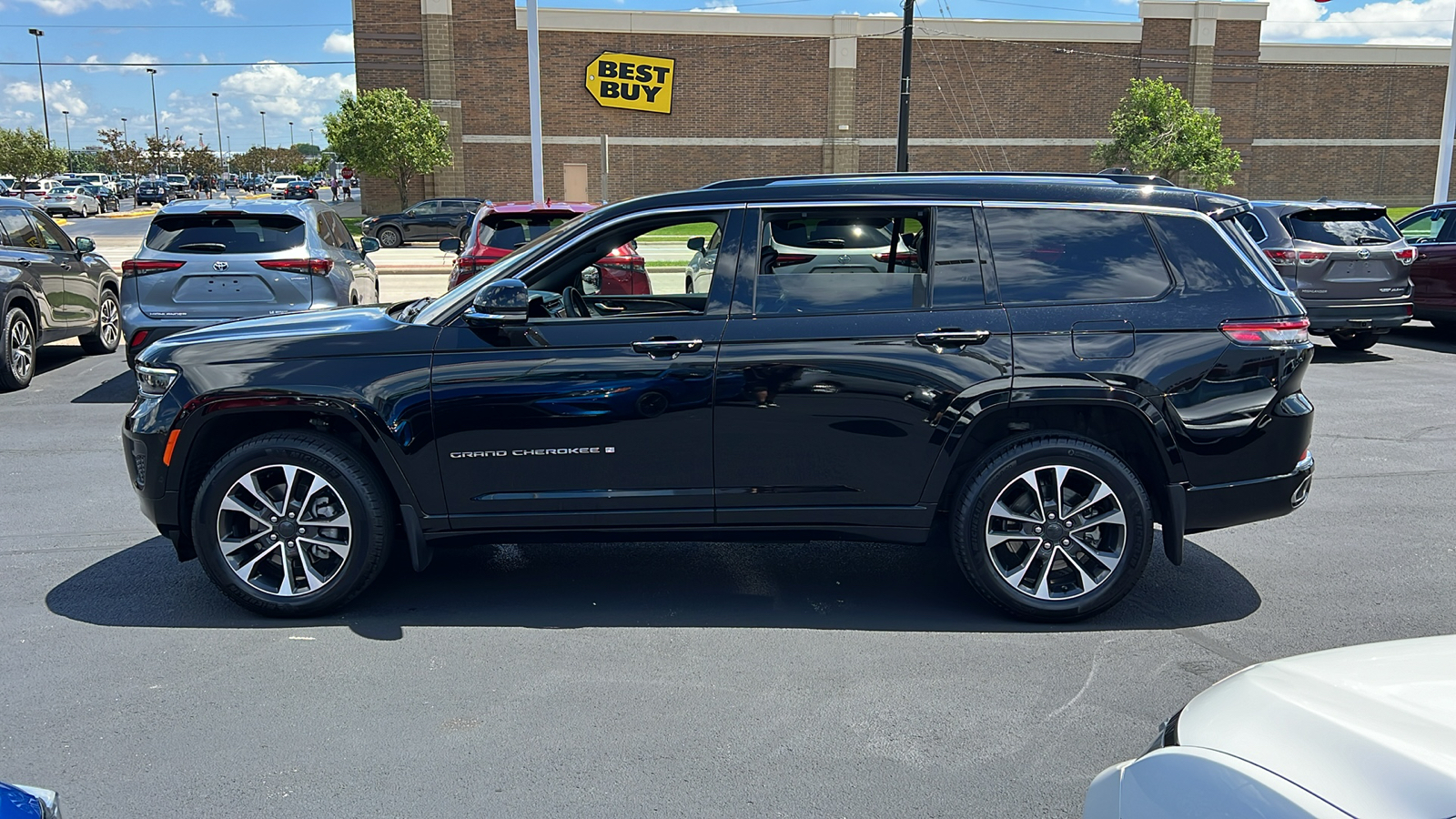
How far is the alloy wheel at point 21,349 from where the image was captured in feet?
33.4

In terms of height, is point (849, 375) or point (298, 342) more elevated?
point (298, 342)

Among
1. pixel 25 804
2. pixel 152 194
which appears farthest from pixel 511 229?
pixel 152 194

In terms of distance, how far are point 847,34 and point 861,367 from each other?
4134 cm

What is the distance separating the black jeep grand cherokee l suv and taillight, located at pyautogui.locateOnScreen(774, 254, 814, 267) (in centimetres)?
4

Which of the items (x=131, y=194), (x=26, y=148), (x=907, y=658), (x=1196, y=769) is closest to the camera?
(x=1196, y=769)

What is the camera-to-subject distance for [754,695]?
4.07 metres

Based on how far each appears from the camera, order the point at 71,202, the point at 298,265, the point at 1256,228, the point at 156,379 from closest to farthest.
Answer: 1. the point at 156,379
2. the point at 298,265
3. the point at 1256,228
4. the point at 71,202

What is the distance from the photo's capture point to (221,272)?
9.27m

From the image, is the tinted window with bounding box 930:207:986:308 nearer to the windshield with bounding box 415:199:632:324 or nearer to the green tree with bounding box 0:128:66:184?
the windshield with bounding box 415:199:632:324

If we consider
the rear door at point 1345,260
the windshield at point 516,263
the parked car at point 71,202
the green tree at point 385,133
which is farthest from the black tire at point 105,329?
the parked car at point 71,202

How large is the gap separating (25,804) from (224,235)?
27.2ft

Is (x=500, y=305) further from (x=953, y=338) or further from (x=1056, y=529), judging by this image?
(x=1056, y=529)

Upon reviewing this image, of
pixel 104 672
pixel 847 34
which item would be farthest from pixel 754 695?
pixel 847 34

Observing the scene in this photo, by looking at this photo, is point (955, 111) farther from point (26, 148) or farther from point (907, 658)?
point (26, 148)
